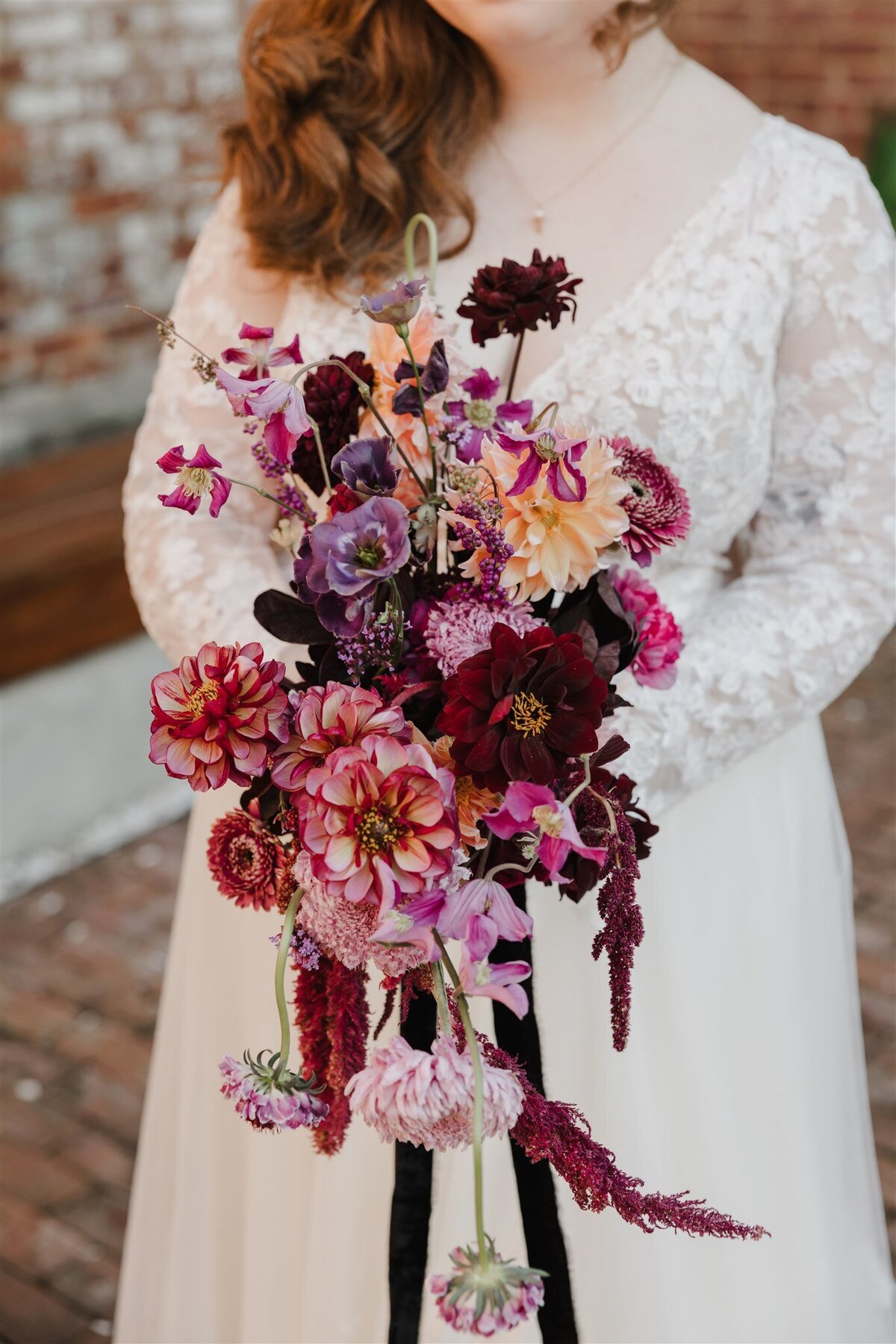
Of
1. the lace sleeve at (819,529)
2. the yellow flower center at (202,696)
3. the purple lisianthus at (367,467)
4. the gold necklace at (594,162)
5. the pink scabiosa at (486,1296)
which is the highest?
the gold necklace at (594,162)

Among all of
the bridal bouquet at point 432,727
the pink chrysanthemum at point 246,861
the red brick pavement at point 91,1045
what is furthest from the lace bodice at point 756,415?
the red brick pavement at point 91,1045

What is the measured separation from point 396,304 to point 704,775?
73cm

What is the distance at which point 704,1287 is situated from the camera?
1.52m

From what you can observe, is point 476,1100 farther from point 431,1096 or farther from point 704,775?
point 704,775

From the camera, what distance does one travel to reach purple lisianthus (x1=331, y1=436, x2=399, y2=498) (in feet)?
2.88

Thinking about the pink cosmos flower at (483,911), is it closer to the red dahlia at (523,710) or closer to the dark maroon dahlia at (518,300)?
the red dahlia at (523,710)

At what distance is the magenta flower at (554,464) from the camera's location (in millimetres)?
840

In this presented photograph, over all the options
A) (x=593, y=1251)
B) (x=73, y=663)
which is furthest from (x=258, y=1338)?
(x=73, y=663)

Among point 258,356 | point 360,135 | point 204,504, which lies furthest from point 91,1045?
point 258,356

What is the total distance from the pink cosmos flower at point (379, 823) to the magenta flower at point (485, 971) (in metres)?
0.04

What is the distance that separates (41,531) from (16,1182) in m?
1.64

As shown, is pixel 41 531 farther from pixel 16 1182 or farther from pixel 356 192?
pixel 356 192

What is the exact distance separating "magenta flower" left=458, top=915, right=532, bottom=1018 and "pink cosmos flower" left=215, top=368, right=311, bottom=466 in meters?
0.33

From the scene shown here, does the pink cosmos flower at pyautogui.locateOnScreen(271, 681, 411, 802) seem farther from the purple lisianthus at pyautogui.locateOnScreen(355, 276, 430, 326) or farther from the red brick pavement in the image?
the red brick pavement
